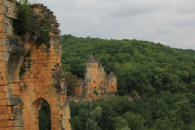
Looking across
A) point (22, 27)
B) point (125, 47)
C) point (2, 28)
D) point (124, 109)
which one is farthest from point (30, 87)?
point (125, 47)

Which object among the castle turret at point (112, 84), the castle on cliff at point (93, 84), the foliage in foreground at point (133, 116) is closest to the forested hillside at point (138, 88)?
the foliage in foreground at point (133, 116)

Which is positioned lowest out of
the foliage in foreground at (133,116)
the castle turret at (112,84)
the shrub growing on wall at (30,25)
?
the foliage in foreground at (133,116)

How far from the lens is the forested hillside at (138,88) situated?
3100cm

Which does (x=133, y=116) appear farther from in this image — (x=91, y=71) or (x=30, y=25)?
(x=30, y=25)

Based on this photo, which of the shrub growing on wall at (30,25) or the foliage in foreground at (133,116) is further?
the foliage in foreground at (133,116)

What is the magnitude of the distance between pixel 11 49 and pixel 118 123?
1022 inches

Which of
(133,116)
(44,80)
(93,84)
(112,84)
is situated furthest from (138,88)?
(44,80)

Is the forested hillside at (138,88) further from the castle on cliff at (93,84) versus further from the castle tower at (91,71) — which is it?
the castle tower at (91,71)

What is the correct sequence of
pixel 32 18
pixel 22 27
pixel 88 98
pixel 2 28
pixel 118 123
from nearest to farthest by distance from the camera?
pixel 2 28, pixel 22 27, pixel 32 18, pixel 118 123, pixel 88 98

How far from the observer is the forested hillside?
31.0 meters

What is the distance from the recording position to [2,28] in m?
5.07

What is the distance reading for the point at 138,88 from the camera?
50.5 metres

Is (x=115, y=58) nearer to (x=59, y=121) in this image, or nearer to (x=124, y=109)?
(x=124, y=109)

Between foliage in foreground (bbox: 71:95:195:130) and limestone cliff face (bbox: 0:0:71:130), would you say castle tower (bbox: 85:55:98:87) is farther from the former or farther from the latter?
limestone cliff face (bbox: 0:0:71:130)
